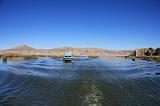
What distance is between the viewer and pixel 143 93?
656 inches

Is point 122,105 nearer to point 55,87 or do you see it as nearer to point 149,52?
point 55,87

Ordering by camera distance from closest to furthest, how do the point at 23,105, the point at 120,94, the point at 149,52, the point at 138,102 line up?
the point at 23,105 → the point at 138,102 → the point at 120,94 → the point at 149,52

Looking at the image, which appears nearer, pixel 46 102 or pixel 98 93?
pixel 46 102

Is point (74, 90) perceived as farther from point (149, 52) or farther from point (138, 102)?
point (149, 52)

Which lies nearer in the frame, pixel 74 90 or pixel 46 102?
pixel 46 102

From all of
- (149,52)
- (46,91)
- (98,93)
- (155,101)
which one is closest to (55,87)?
(46,91)

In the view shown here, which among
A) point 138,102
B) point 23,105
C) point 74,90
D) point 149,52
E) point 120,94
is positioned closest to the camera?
point 23,105

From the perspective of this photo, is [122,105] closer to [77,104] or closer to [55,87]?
[77,104]

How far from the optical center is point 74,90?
17.6 meters

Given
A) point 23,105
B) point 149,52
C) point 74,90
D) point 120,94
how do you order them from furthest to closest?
point 149,52
point 74,90
point 120,94
point 23,105

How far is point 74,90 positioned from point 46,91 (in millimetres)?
2720

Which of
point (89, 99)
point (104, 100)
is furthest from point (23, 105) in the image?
point (104, 100)

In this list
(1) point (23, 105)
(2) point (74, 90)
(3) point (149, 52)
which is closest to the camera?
(1) point (23, 105)

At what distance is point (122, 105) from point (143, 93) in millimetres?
4467
